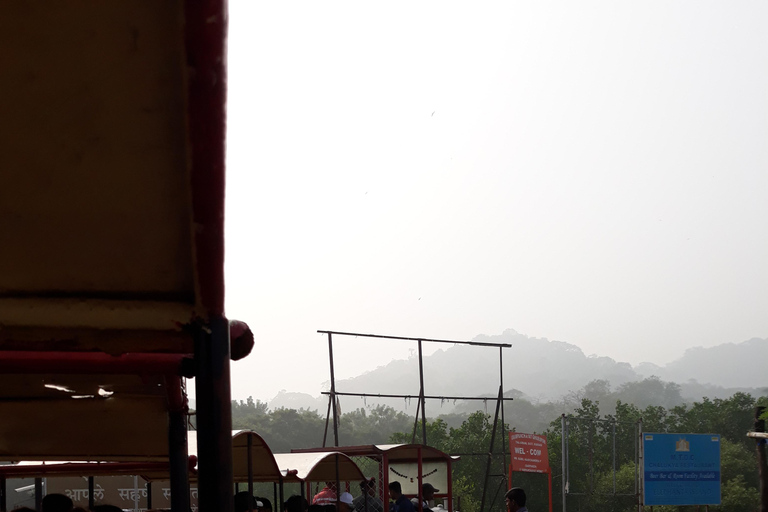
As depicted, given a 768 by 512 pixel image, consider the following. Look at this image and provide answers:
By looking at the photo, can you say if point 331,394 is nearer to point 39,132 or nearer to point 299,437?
point 39,132

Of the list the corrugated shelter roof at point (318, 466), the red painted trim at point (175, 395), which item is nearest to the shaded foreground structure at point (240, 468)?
the corrugated shelter roof at point (318, 466)

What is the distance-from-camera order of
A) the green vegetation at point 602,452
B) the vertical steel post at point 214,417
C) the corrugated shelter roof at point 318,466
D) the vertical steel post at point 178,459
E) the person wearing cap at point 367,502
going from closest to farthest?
the vertical steel post at point 214,417
the vertical steel post at point 178,459
the corrugated shelter roof at point 318,466
the person wearing cap at point 367,502
the green vegetation at point 602,452

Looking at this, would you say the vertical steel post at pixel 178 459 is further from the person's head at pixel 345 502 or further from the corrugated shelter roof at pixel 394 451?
the corrugated shelter roof at pixel 394 451

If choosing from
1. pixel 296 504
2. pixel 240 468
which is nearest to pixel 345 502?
pixel 296 504

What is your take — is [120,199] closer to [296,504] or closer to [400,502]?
[296,504]

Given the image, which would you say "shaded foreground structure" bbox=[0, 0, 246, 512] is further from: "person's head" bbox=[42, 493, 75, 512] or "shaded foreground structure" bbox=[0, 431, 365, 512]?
"person's head" bbox=[42, 493, 75, 512]

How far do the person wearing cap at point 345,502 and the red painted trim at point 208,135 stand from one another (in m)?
8.63

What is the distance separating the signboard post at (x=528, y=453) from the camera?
59.8 feet

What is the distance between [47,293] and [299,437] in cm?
9201

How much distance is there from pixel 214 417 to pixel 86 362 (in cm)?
33

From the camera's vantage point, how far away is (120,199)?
1.29 m

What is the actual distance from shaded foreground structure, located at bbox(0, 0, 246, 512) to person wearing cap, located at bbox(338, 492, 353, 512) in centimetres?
842

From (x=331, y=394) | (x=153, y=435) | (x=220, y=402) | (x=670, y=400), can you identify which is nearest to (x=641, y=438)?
(x=331, y=394)

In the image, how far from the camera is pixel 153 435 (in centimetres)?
367
